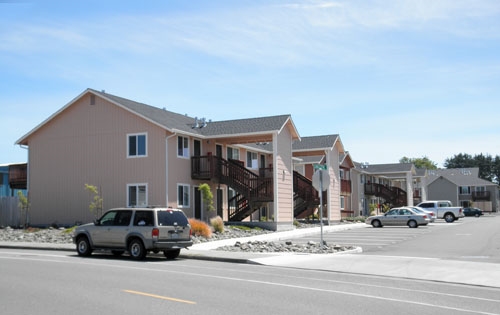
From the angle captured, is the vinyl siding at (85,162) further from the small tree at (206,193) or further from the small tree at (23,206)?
the small tree at (206,193)

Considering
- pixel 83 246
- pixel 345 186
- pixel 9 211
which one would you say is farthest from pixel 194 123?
pixel 345 186

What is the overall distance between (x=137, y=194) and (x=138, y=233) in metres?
14.3

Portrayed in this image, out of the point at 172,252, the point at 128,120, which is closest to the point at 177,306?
the point at 172,252

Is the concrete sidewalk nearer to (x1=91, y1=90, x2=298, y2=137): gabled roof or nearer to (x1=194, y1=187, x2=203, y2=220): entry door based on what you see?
(x1=194, y1=187, x2=203, y2=220): entry door

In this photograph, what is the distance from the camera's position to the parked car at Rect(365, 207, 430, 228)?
130 ft

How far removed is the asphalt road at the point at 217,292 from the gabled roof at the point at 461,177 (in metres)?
88.2

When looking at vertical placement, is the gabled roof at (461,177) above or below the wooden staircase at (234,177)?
above

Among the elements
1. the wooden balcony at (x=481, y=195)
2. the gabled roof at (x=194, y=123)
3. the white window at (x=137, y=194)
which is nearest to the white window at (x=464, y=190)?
the wooden balcony at (x=481, y=195)

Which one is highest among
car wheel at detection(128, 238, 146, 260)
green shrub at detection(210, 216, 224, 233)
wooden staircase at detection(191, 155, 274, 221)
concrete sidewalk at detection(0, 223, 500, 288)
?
wooden staircase at detection(191, 155, 274, 221)

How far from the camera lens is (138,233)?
18.5m

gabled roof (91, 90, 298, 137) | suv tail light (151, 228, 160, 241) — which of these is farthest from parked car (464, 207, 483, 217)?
suv tail light (151, 228, 160, 241)

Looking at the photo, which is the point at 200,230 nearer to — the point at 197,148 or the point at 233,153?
the point at 197,148

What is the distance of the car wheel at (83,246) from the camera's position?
64.1 feet

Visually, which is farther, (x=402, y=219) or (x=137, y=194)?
(x=402, y=219)
